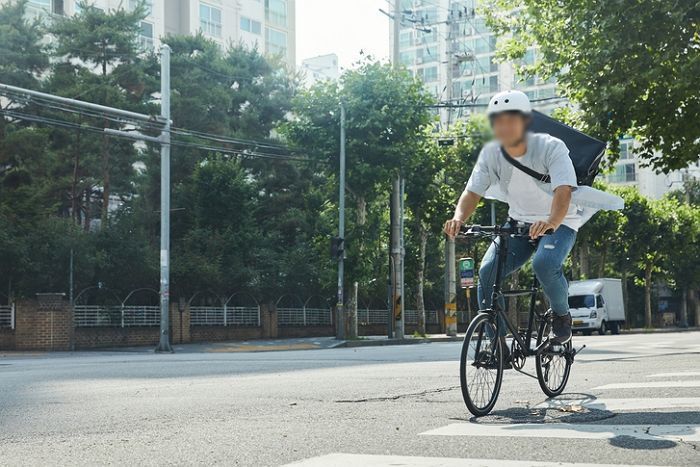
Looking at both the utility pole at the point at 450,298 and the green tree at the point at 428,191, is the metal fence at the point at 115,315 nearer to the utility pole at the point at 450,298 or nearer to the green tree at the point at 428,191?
the green tree at the point at 428,191

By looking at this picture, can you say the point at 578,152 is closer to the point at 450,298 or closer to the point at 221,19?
the point at 450,298

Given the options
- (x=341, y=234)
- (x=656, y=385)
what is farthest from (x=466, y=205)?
(x=341, y=234)

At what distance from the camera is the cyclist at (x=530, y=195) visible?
5328mm

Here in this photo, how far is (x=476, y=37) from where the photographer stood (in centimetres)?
10481

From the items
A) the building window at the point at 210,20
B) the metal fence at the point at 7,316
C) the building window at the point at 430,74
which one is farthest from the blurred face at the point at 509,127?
the building window at the point at 430,74

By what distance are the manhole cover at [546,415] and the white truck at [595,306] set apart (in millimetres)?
40758

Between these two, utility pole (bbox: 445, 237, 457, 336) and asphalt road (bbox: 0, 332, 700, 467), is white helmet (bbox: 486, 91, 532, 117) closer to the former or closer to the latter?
asphalt road (bbox: 0, 332, 700, 467)

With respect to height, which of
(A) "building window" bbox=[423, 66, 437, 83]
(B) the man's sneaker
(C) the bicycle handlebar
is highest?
(A) "building window" bbox=[423, 66, 437, 83]

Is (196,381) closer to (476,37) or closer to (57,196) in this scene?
(57,196)

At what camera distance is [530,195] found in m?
5.84

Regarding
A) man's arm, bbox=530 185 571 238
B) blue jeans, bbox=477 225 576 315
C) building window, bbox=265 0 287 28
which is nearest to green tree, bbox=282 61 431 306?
blue jeans, bbox=477 225 576 315

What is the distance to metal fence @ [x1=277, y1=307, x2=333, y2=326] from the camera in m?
39.7

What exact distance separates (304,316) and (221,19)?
35265 millimetres

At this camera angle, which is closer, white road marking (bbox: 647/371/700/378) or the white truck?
white road marking (bbox: 647/371/700/378)
